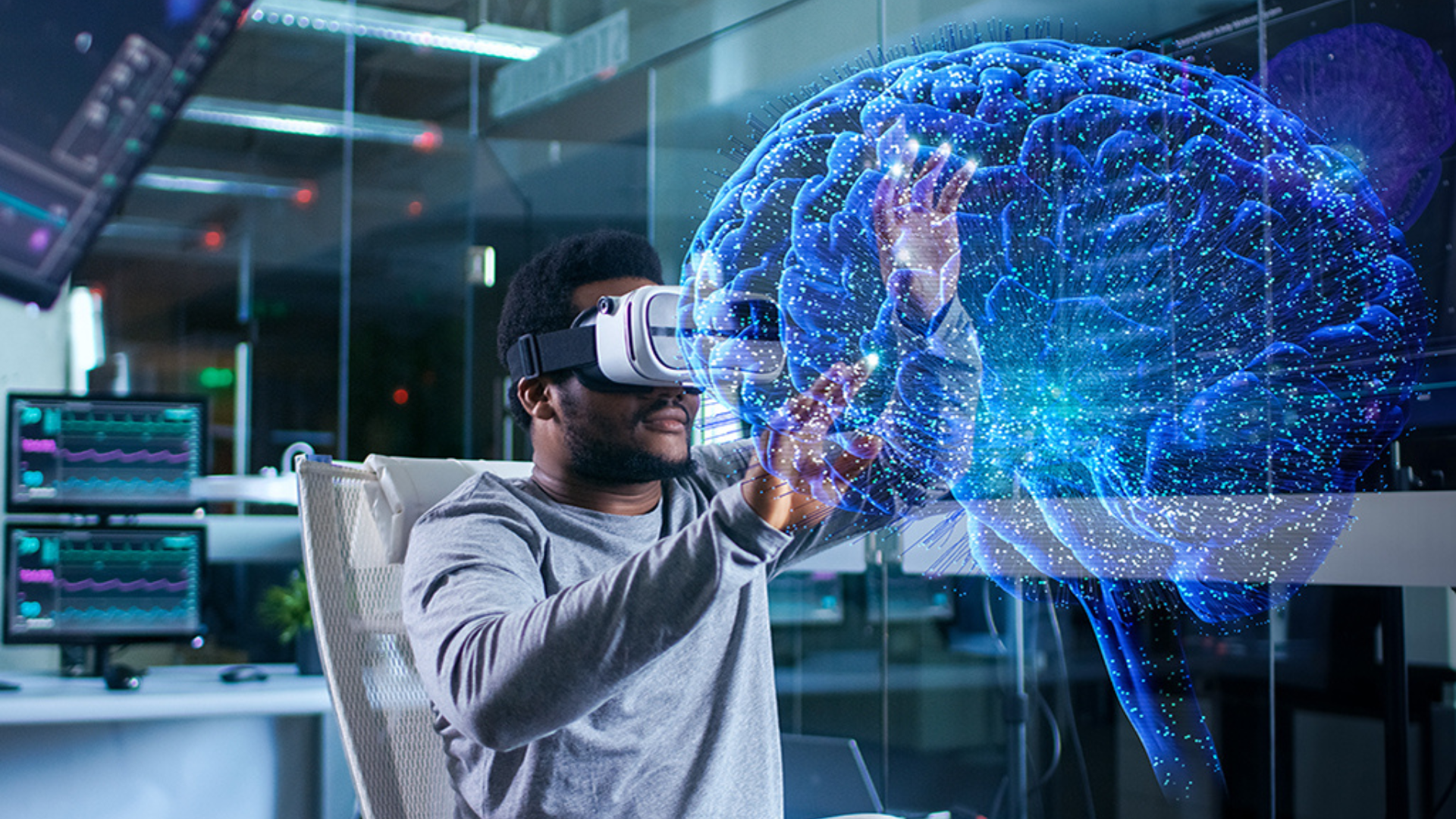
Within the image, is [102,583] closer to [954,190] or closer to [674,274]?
[674,274]

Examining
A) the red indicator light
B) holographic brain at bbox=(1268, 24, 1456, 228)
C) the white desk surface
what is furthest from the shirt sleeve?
the red indicator light

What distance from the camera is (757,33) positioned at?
351 cm

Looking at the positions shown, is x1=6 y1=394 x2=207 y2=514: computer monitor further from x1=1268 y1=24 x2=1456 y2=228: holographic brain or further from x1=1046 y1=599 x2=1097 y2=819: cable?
x1=1268 y1=24 x2=1456 y2=228: holographic brain

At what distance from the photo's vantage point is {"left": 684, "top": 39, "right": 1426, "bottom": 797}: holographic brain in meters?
0.75

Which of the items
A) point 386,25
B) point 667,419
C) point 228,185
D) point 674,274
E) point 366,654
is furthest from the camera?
point 228,185

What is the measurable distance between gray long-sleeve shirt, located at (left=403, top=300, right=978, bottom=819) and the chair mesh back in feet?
0.31

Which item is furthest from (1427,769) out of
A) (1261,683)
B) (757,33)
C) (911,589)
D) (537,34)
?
(537,34)

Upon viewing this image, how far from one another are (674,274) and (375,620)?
834mm

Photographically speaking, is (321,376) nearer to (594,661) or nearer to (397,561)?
(397,561)

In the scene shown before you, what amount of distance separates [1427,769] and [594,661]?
5.07 ft

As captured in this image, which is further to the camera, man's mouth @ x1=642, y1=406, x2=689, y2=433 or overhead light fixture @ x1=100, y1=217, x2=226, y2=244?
overhead light fixture @ x1=100, y1=217, x2=226, y2=244

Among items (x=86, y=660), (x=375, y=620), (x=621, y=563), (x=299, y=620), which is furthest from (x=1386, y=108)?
(x=86, y=660)

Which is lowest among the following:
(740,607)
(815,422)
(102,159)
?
(740,607)

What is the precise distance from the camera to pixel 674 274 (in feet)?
6.40
